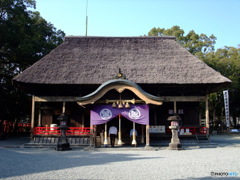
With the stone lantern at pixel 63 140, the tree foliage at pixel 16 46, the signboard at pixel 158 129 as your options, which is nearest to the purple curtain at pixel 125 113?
the stone lantern at pixel 63 140

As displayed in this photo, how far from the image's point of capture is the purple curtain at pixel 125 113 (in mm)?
11711

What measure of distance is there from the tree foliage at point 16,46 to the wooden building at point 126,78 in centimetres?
384

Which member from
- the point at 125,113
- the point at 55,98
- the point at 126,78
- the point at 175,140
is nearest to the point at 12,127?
the point at 55,98

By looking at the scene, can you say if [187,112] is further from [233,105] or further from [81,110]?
[233,105]

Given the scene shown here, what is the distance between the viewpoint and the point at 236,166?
270 inches

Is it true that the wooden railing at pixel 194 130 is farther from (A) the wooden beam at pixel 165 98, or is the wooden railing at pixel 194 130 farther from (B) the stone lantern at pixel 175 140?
(B) the stone lantern at pixel 175 140

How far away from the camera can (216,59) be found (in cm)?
2941

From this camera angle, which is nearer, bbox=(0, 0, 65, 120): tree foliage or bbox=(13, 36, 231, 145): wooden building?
bbox=(13, 36, 231, 145): wooden building

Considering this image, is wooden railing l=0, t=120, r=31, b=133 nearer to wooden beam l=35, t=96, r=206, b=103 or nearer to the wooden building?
the wooden building

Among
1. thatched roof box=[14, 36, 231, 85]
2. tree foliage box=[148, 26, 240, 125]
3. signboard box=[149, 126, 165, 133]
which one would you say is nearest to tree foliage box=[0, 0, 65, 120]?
thatched roof box=[14, 36, 231, 85]

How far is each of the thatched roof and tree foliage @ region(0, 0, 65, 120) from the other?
11.7ft

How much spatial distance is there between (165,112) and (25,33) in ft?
46.4

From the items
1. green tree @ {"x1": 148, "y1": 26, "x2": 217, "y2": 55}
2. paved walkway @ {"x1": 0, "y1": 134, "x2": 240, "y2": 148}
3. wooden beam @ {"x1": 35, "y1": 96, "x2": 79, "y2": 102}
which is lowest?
paved walkway @ {"x1": 0, "y1": 134, "x2": 240, "y2": 148}

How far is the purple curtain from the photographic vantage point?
1171 centimetres
